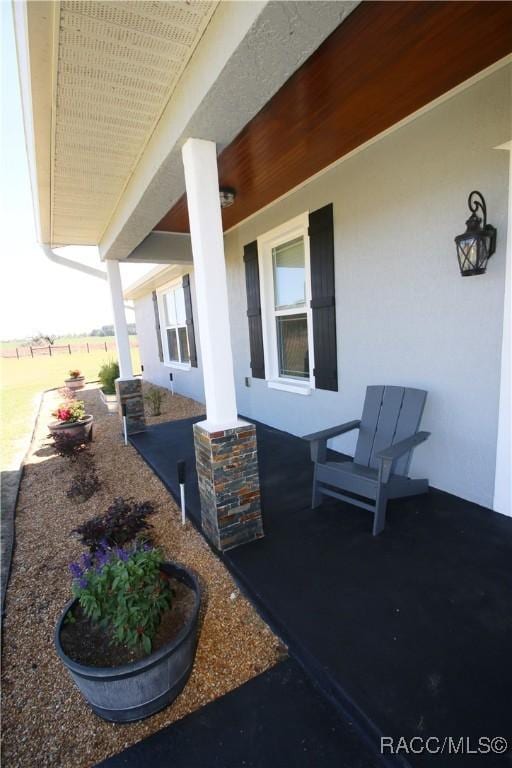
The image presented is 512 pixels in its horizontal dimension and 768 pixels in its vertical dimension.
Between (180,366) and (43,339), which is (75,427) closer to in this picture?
(180,366)

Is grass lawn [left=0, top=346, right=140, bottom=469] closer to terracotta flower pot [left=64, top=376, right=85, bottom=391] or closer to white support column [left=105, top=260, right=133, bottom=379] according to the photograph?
terracotta flower pot [left=64, top=376, right=85, bottom=391]

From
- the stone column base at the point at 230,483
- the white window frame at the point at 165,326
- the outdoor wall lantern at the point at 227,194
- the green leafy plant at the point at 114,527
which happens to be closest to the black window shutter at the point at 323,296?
the outdoor wall lantern at the point at 227,194

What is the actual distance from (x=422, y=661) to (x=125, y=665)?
1170 mm

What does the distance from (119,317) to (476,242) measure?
4388 millimetres

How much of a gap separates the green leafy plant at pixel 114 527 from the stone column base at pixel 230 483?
42 cm

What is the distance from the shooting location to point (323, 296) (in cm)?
349

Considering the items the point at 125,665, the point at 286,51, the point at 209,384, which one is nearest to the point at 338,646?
the point at 125,665

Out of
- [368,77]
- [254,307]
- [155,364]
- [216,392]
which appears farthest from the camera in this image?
[155,364]

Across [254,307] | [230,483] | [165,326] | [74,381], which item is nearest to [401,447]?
[230,483]

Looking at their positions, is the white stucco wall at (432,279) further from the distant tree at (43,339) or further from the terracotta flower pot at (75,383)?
the distant tree at (43,339)

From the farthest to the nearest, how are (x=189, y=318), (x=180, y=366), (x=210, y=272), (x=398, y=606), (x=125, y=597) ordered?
(x=180, y=366) → (x=189, y=318) → (x=210, y=272) → (x=398, y=606) → (x=125, y=597)

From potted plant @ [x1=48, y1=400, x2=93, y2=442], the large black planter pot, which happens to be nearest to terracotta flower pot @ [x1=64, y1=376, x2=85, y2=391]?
potted plant @ [x1=48, y1=400, x2=93, y2=442]

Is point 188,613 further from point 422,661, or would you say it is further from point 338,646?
point 422,661

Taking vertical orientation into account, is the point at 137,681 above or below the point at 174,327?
below
